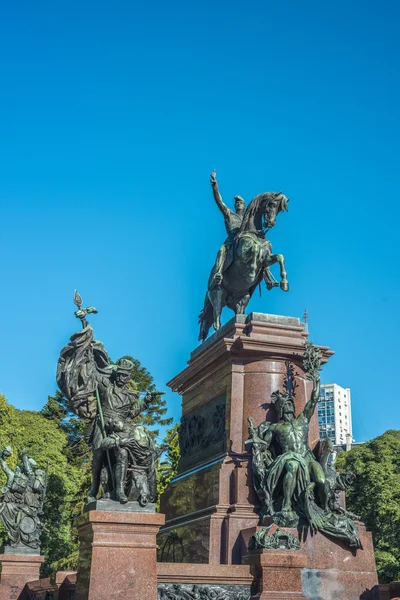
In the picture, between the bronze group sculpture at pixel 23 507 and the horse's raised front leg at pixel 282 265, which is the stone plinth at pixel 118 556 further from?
the bronze group sculpture at pixel 23 507

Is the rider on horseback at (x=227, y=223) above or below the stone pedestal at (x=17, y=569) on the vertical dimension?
above

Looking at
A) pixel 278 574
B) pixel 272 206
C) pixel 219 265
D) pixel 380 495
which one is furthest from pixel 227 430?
pixel 380 495

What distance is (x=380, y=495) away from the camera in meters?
38.8

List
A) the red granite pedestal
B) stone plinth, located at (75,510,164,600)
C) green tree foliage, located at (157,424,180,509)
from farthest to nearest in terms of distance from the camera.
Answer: green tree foliage, located at (157,424,180,509) < the red granite pedestal < stone plinth, located at (75,510,164,600)

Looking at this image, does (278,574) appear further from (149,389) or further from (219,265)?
(149,389)

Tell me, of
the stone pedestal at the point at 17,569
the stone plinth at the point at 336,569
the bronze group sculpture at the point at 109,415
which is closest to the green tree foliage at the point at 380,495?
the stone pedestal at the point at 17,569

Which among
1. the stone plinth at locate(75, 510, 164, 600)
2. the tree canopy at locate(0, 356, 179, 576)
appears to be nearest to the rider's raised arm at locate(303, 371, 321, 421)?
the stone plinth at locate(75, 510, 164, 600)

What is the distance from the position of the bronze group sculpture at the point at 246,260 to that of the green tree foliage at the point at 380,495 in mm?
21931

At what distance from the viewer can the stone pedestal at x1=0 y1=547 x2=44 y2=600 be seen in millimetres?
19094

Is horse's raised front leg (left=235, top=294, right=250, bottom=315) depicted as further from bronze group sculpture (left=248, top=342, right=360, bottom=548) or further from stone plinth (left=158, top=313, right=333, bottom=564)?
bronze group sculpture (left=248, top=342, right=360, bottom=548)

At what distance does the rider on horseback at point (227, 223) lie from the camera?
60.0 feet

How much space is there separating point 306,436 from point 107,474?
4292 mm

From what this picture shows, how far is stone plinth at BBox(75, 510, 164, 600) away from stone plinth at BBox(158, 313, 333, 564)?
309cm

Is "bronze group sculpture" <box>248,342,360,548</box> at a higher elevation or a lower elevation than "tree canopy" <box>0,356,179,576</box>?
lower
